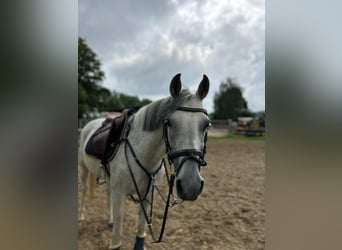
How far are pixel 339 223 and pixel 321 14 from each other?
1.67ft

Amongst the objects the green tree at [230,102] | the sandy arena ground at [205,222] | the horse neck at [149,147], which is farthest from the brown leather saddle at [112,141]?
the green tree at [230,102]

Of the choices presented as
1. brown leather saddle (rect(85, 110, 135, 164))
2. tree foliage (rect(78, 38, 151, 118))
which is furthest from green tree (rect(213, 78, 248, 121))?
brown leather saddle (rect(85, 110, 135, 164))

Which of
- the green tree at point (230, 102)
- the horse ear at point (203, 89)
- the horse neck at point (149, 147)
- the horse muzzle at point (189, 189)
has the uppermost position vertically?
the green tree at point (230, 102)

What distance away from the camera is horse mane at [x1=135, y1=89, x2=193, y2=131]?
132 cm

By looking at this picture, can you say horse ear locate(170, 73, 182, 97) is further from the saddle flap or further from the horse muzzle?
the saddle flap

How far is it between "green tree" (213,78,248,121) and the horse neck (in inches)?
825

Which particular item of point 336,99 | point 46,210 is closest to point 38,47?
point 46,210

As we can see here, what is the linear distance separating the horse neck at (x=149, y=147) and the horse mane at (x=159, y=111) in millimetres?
50

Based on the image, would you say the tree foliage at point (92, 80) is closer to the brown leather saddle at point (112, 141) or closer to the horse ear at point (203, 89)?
the brown leather saddle at point (112, 141)

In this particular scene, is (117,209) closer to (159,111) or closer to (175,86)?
(159,111)

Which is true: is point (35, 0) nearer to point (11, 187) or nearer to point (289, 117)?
point (11, 187)

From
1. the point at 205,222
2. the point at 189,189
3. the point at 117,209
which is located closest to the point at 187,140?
the point at 189,189

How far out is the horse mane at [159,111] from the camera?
1320mm

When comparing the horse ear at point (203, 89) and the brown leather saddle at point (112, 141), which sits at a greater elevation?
the horse ear at point (203, 89)
